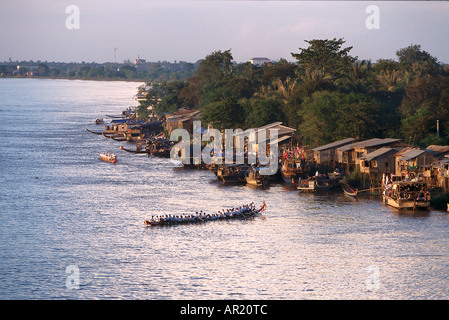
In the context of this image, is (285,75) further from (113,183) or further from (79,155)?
(113,183)

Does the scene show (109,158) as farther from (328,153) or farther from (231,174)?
(328,153)

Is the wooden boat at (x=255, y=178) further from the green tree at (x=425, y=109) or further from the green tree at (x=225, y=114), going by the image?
the green tree at (x=225, y=114)

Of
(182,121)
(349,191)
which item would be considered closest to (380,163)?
(349,191)
